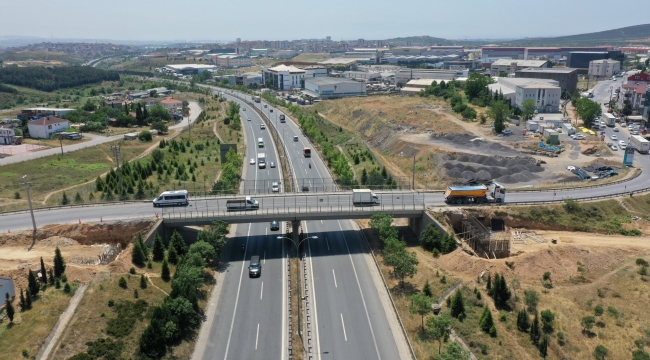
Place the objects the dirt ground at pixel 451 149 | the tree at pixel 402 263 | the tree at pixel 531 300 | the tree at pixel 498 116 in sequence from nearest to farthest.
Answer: the tree at pixel 531 300 → the tree at pixel 402 263 → the dirt ground at pixel 451 149 → the tree at pixel 498 116

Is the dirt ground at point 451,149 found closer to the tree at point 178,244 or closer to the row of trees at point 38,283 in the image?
the tree at point 178,244

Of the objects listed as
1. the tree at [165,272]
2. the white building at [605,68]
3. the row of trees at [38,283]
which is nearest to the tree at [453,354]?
the tree at [165,272]

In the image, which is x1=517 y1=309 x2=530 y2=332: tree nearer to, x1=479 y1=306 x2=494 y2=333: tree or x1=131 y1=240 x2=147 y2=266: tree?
x1=479 y1=306 x2=494 y2=333: tree

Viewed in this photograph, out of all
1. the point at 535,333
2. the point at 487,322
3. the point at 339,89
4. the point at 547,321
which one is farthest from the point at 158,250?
the point at 339,89

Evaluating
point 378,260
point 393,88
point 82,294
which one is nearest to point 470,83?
point 393,88

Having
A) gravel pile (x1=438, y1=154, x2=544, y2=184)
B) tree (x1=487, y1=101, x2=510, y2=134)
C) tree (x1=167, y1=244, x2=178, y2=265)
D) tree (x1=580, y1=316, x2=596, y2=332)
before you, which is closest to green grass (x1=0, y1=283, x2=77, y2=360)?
tree (x1=167, y1=244, x2=178, y2=265)

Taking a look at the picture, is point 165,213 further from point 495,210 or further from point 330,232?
point 495,210
